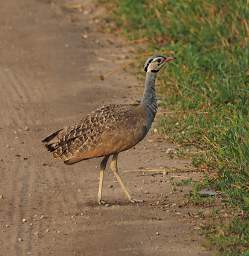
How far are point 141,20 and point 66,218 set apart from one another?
296 inches

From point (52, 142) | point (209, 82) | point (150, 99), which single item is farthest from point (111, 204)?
point (209, 82)

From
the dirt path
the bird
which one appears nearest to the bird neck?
the bird

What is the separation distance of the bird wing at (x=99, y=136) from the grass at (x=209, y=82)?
864 millimetres

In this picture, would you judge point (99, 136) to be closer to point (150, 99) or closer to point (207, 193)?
point (150, 99)

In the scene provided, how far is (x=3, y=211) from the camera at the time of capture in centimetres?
944

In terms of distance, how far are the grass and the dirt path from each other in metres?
0.31

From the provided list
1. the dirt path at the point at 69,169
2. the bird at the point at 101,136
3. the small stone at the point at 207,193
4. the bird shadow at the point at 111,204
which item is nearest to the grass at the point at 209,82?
the small stone at the point at 207,193

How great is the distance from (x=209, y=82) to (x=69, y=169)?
2.84 m

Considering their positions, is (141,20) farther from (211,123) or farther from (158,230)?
(158,230)

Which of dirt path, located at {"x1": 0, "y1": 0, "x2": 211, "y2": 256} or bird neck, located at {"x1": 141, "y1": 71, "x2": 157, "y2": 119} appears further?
bird neck, located at {"x1": 141, "y1": 71, "x2": 157, "y2": 119}

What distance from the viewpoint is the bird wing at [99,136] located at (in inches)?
372

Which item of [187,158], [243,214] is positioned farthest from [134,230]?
[187,158]

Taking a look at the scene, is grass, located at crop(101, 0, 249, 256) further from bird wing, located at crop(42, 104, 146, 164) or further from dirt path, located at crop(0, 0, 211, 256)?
bird wing, located at crop(42, 104, 146, 164)

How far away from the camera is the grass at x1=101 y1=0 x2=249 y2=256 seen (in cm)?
943
